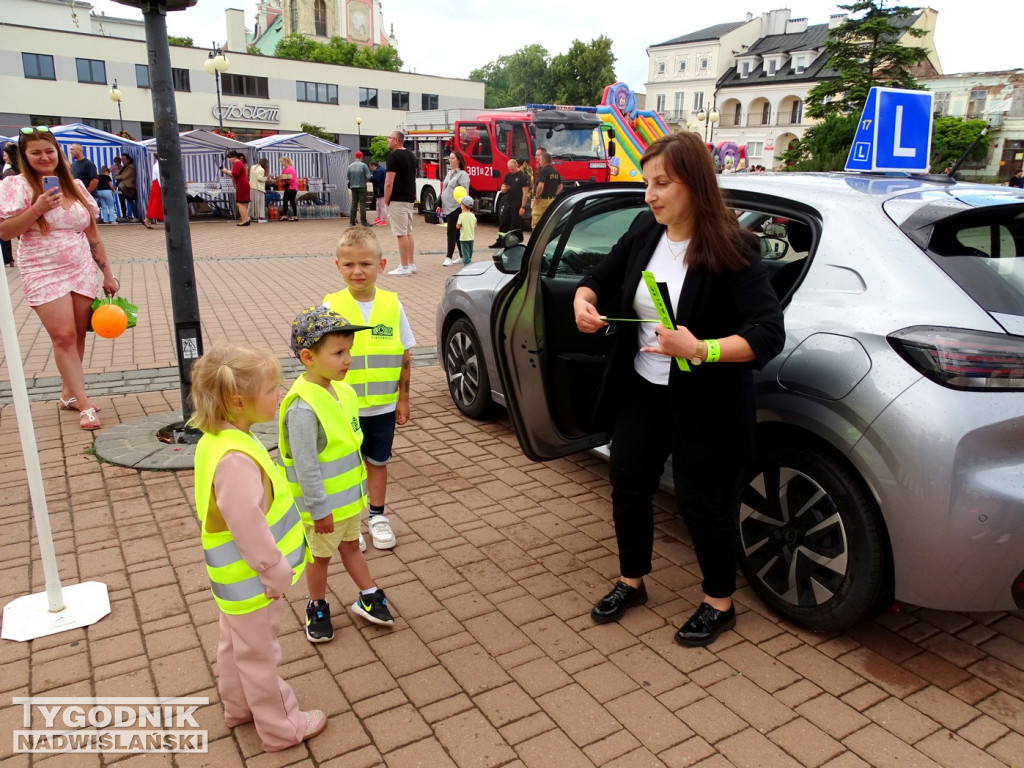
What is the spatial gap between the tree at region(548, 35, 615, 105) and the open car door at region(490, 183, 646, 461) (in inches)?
2701

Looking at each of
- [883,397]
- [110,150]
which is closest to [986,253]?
[883,397]

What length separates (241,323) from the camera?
324 inches

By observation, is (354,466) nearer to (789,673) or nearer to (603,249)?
(789,673)

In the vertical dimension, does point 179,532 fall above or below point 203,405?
below

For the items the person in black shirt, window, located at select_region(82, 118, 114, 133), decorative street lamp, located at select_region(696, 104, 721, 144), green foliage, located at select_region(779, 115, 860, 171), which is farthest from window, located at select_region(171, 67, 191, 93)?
the person in black shirt

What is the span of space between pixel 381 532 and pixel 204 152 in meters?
20.1

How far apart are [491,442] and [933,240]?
295 cm

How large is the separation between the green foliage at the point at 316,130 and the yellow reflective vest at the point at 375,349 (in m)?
51.4

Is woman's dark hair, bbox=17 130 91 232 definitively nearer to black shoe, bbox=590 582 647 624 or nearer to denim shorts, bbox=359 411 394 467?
denim shorts, bbox=359 411 394 467

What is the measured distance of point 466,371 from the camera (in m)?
5.31

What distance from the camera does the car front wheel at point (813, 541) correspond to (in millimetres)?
2633

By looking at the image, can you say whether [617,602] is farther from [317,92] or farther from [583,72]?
[583,72]

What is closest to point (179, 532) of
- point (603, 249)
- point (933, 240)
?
point (603, 249)

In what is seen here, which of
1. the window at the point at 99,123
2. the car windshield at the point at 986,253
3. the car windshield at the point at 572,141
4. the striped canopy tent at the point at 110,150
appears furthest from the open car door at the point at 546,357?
the window at the point at 99,123
